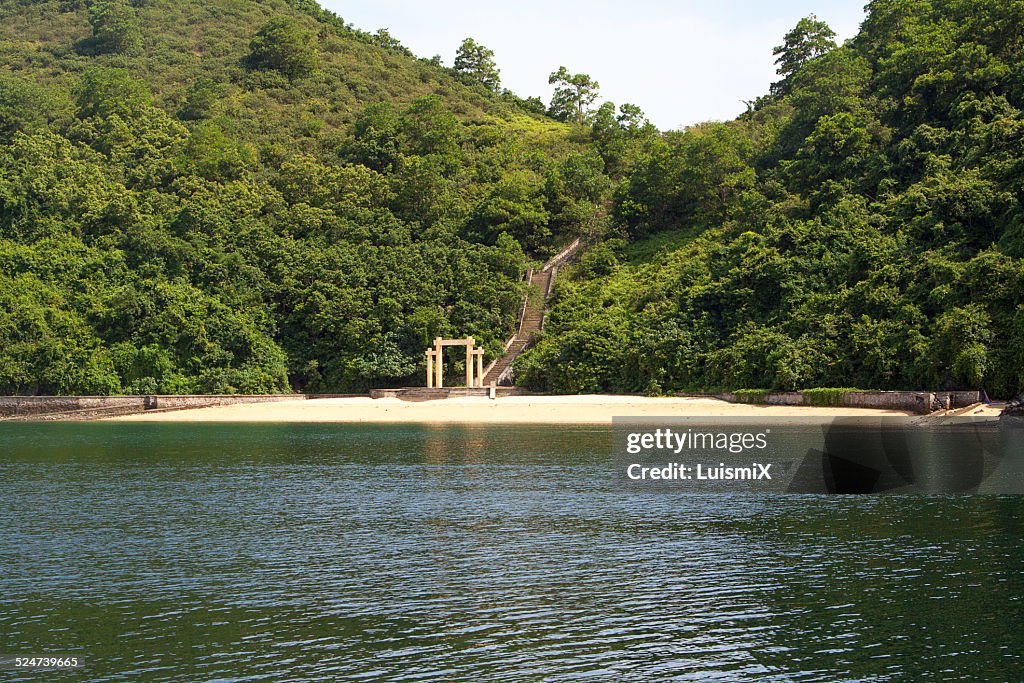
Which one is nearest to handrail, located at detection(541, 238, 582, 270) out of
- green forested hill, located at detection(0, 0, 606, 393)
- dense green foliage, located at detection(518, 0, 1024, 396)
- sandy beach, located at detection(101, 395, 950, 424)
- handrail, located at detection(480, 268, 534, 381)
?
green forested hill, located at detection(0, 0, 606, 393)

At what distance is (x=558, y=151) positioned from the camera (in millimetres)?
97688

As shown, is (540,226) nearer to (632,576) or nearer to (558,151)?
(558,151)

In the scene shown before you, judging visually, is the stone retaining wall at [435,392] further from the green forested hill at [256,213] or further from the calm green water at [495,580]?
the calm green water at [495,580]

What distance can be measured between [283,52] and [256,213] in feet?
122

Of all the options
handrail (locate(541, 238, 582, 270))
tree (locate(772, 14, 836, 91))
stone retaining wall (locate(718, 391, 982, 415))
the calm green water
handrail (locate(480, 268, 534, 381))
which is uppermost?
tree (locate(772, 14, 836, 91))

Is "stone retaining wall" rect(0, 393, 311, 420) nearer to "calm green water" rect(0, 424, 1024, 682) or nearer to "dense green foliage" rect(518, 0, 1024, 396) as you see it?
"dense green foliage" rect(518, 0, 1024, 396)

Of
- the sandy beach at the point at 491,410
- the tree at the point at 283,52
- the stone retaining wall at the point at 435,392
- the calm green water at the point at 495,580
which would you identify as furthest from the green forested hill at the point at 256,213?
the calm green water at the point at 495,580

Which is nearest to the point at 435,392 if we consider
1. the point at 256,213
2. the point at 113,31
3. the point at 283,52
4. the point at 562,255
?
the point at 562,255

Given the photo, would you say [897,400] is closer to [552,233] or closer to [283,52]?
[552,233]

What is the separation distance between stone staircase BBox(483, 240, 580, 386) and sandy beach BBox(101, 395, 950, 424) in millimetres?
5031

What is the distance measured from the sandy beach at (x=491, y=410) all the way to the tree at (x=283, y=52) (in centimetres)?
5771

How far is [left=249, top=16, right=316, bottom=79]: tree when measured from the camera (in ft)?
366

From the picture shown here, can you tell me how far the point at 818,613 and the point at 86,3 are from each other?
133 metres

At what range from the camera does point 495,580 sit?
65.7ft
